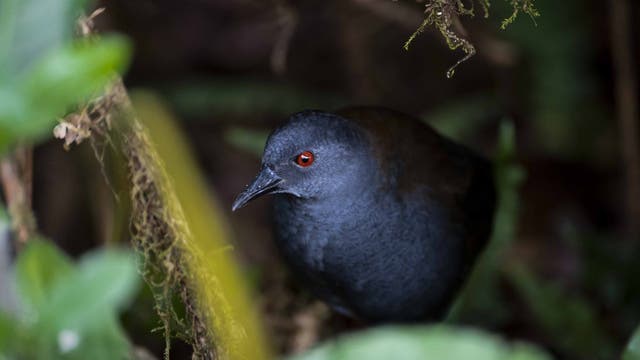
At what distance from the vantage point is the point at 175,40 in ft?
23.1

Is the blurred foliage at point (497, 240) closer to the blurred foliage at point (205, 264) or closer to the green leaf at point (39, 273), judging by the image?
the blurred foliage at point (205, 264)

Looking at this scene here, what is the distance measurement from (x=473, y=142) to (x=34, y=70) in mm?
4770

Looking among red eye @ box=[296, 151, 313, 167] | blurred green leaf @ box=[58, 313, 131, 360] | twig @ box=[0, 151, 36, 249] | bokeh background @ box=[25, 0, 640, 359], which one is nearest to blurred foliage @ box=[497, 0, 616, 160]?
A: bokeh background @ box=[25, 0, 640, 359]

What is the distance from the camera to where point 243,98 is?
610cm

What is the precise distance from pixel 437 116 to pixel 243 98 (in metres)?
1.21

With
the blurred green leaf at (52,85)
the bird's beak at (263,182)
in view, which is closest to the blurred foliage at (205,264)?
the bird's beak at (263,182)

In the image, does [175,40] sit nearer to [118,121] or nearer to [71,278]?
[118,121]

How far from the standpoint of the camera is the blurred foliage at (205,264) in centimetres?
324

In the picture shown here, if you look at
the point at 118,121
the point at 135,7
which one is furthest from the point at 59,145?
the point at 118,121

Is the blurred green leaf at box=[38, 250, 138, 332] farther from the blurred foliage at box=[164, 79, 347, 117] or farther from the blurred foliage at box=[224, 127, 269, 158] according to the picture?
the blurred foliage at box=[164, 79, 347, 117]

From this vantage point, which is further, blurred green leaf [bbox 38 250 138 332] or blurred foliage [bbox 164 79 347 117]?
blurred foliage [bbox 164 79 347 117]

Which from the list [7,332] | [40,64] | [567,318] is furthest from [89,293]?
[567,318]

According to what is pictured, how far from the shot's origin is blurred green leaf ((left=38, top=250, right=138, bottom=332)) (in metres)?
1.96

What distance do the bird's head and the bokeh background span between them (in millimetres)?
973
